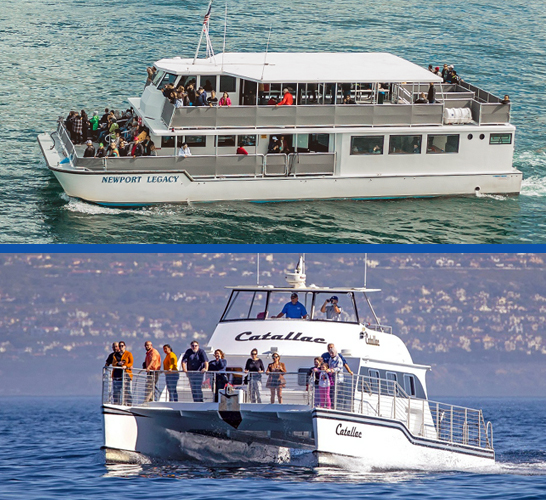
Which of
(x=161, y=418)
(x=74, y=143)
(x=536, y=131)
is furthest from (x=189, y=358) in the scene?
(x=536, y=131)

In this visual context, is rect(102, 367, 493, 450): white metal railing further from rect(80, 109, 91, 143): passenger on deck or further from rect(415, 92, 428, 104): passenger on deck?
rect(80, 109, 91, 143): passenger on deck

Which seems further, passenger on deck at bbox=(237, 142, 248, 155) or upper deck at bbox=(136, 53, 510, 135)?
passenger on deck at bbox=(237, 142, 248, 155)

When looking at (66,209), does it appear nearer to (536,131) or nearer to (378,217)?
(378,217)

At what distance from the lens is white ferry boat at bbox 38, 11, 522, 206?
1427 inches

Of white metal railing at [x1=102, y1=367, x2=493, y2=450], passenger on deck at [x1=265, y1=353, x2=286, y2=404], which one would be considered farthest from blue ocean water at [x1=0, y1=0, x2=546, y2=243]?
passenger on deck at [x1=265, y1=353, x2=286, y2=404]

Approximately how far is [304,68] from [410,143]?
439cm

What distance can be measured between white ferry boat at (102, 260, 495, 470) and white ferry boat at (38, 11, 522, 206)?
23.6ft

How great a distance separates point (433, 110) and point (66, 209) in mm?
12519

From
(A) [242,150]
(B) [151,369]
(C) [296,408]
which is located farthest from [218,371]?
(A) [242,150]

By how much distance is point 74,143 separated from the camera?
3888cm

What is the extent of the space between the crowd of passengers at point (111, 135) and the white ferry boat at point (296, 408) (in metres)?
8.05

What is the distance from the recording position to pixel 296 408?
26.0 metres

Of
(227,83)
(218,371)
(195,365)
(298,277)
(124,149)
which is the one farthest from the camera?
(227,83)

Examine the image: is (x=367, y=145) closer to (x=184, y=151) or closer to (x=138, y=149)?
(x=184, y=151)
